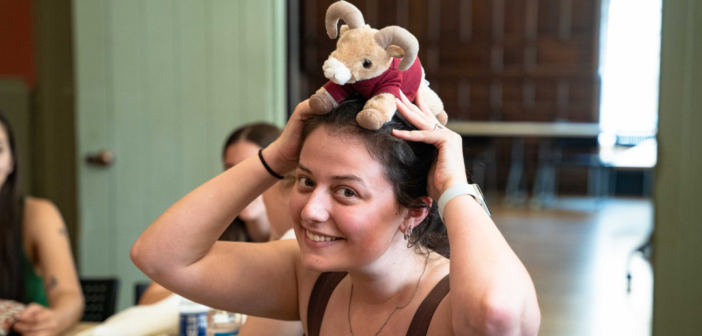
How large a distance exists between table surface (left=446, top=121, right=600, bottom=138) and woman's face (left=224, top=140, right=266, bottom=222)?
606 centimetres

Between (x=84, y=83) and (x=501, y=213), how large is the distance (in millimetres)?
5406

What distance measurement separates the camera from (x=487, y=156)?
8.63 m

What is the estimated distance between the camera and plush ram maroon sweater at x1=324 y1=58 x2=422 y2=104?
3.43ft

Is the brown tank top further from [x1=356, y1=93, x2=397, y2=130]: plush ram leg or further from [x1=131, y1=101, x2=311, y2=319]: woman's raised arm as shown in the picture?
[x1=356, y1=93, x2=397, y2=130]: plush ram leg

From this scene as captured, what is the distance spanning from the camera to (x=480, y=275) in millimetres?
892

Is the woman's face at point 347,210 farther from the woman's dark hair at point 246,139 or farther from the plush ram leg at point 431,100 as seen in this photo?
the woman's dark hair at point 246,139

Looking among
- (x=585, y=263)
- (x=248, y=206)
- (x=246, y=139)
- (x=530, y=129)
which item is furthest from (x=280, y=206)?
Result: (x=530, y=129)

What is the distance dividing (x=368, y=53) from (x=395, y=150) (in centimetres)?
18

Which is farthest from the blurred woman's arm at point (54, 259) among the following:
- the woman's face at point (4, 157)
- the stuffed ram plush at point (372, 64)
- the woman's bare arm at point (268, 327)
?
the stuffed ram plush at point (372, 64)

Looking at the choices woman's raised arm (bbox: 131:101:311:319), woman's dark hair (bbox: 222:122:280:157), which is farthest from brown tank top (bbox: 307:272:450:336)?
woman's dark hair (bbox: 222:122:280:157)

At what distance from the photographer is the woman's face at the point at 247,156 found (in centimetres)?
207

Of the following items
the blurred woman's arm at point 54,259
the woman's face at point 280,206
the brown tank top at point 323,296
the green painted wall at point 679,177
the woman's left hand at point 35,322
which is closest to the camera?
the brown tank top at point 323,296

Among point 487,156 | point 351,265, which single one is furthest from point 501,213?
point 351,265

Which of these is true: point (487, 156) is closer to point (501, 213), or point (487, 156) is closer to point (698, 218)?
point (501, 213)
